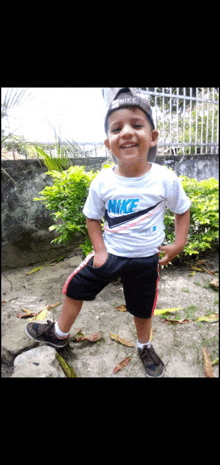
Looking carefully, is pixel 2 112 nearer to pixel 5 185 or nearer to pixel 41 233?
pixel 5 185

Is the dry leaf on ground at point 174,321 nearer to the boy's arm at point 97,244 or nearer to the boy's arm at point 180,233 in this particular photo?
the boy's arm at point 180,233

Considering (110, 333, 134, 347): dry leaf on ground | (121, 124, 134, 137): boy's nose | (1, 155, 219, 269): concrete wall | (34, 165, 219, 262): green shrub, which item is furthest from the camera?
(110, 333, 134, 347): dry leaf on ground

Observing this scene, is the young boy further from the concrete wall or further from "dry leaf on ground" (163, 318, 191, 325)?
the concrete wall

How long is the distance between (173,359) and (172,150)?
94cm

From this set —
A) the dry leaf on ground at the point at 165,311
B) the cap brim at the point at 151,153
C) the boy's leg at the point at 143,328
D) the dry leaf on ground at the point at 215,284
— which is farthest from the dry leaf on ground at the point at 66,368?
the cap brim at the point at 151,153

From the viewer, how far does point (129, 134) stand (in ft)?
2.69

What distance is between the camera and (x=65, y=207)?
134cm

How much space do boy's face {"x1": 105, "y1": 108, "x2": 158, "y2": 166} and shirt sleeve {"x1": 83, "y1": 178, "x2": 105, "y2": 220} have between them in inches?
6.8

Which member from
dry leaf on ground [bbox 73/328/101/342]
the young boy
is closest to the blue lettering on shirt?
the young boy

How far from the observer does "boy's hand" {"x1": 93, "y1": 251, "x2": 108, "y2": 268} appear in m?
1.01

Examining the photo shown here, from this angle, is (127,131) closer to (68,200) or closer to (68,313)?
(68,200)
